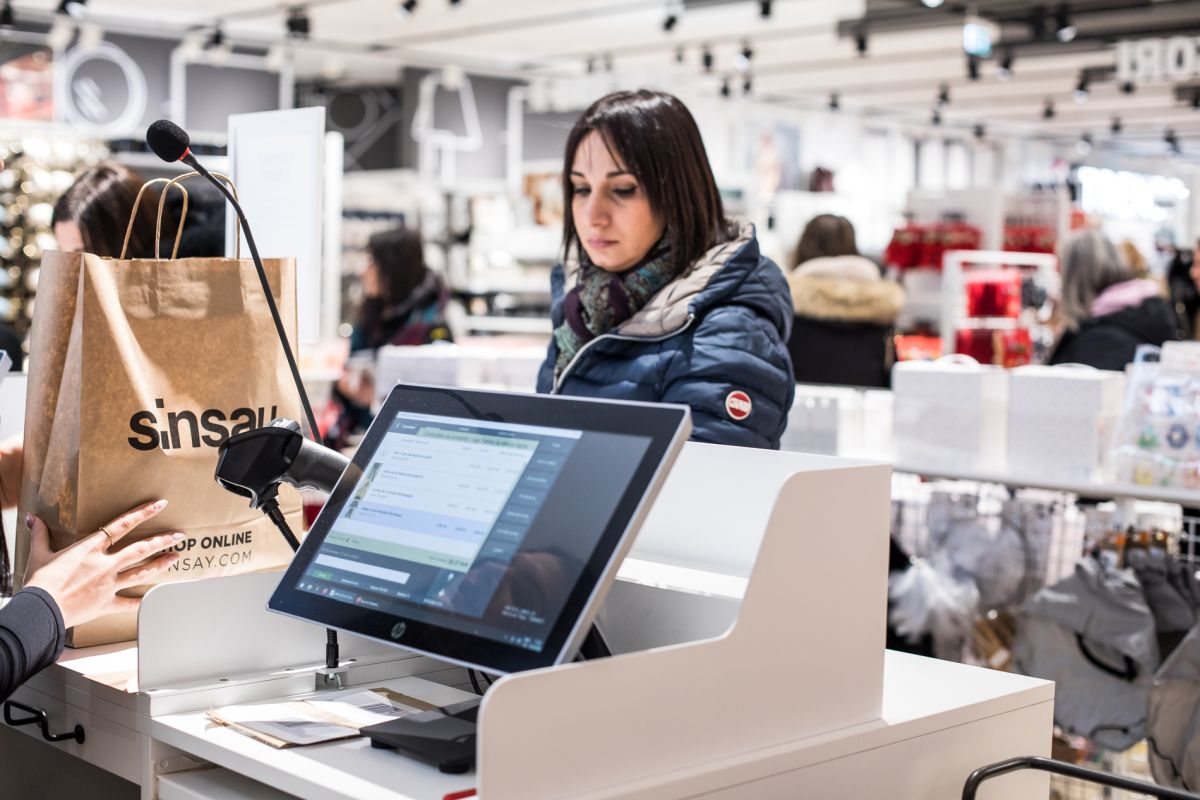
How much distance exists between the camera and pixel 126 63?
10.1 meters

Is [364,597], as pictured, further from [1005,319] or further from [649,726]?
[1005,319]

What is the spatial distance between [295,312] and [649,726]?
869mm

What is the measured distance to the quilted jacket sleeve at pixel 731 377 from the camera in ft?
6.84

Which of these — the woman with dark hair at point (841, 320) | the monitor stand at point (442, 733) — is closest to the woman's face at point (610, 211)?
the monitor stand at point (442, 733)

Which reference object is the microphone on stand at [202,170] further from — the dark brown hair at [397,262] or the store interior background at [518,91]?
the store interior background at [518,91]

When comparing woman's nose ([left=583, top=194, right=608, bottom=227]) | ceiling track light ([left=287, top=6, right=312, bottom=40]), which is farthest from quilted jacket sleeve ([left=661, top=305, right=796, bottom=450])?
ceiling track light ([left=287, top=6, right=312, bottom=40])

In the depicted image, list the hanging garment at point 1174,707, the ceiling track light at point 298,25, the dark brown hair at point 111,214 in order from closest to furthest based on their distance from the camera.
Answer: the dark brown hair at point 111,214
the hanging garment at point 1174,707
the ceiling track light at point 298,25

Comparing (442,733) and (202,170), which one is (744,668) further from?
(202,170)

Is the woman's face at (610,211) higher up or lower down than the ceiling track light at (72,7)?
lower down

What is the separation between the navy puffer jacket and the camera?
2.10 meters

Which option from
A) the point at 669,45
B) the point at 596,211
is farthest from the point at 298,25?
the point at 596,211

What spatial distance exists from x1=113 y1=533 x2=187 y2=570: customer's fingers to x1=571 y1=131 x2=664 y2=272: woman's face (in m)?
0.95

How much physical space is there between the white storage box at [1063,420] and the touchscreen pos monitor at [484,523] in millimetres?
2640

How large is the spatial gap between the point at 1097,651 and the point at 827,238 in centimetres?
251
